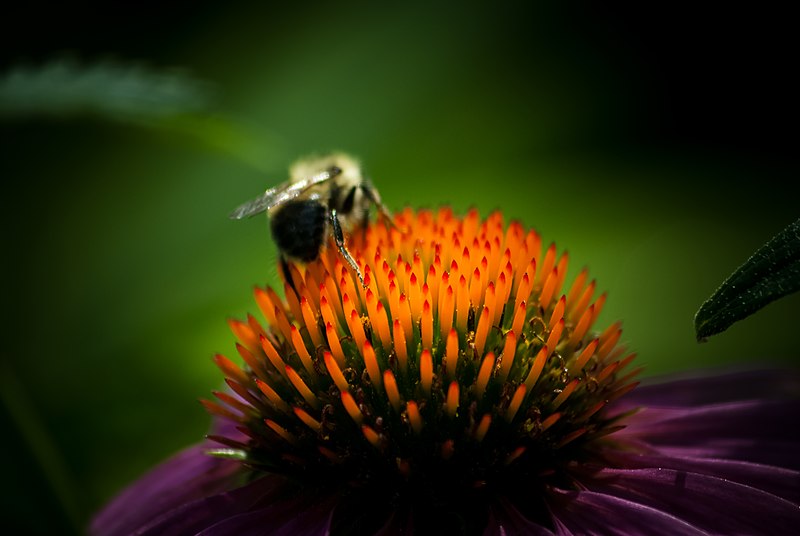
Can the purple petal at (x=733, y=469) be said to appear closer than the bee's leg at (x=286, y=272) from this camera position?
Yes

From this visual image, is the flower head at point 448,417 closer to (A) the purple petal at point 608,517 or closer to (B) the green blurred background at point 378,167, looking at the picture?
(A) the purple petal at point 608,517

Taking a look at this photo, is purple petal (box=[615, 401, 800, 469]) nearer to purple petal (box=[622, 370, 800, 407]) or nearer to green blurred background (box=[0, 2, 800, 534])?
purple petal (box=[622, 370, 800, 407])

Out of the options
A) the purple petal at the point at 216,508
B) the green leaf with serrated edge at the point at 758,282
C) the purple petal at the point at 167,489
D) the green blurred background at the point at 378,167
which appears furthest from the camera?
the green blurred background at the point at 378,167

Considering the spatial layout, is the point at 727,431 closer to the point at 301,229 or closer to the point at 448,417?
the point at 448,417

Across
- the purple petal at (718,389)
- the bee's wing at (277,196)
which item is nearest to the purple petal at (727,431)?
the purple petal at (718,389)

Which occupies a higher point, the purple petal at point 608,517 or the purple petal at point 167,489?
the purple petal at point 167,489

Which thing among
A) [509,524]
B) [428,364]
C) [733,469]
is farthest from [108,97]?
[733,469]
